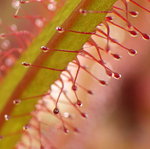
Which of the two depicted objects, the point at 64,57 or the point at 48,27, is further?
the point at 48,27

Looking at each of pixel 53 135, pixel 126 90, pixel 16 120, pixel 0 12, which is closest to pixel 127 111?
pixel 126 90

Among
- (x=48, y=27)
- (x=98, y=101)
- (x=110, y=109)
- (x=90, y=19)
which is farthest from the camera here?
(x=110, y=109)

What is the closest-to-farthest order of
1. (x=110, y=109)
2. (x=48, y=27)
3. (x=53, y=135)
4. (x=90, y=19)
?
1. (x=90, y=19)
2. (x=48, y=27)
3. (x=53, y=135)
4. (x=110, y=109)

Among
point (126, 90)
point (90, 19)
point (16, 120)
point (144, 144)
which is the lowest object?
point (144, 144)

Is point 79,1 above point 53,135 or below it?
above

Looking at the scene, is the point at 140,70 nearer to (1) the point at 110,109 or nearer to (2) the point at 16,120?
(1) the point at 110,109

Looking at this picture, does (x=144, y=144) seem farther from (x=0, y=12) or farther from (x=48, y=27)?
(x=48, y=27)
